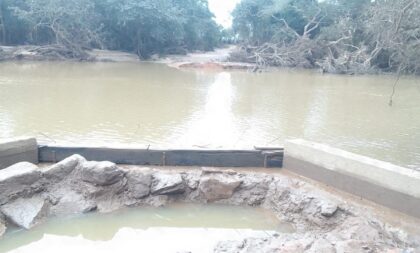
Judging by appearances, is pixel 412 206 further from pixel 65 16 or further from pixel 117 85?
pixel 65 16

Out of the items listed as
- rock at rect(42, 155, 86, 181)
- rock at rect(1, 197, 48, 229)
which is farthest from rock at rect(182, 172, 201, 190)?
rock at rect(1, 197, 48, 229)

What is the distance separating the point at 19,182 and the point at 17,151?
42.6 inches

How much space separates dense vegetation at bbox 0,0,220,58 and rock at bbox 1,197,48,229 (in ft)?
74.2

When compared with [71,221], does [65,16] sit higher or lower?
higher

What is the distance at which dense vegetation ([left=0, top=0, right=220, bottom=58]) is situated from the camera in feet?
84.4

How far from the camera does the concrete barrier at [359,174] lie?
4906 millimetres

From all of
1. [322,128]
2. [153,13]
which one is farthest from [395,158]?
[153,13]

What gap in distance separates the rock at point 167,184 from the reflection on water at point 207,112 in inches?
46.0

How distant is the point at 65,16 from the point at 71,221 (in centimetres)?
2394

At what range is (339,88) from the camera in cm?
1717

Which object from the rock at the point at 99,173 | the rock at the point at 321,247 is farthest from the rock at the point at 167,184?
the rock at the point at 321,247

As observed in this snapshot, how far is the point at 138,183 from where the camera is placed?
5.36 m

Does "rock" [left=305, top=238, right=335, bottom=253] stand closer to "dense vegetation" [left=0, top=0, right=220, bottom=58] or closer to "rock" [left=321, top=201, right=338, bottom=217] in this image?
"rock" [left=321, top=201, right=338, bottom=217]

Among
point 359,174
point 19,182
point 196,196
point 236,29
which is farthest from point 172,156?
point 236,29
